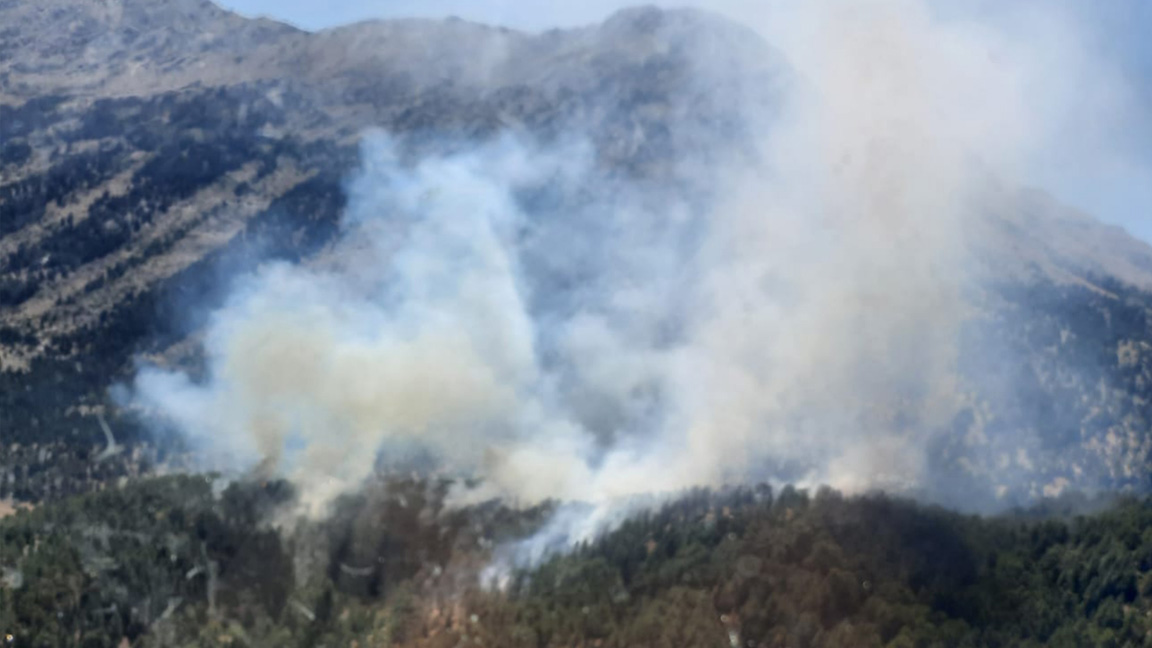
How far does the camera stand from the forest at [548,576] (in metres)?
87.3

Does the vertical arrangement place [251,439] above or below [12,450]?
above

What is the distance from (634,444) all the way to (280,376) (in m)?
42.2

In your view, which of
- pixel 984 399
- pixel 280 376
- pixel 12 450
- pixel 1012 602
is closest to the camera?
pixel 1012 602

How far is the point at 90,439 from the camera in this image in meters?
182

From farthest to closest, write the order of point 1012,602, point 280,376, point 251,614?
point 280,376 → point 1012,602 → point 251,614

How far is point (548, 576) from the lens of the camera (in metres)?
93.2

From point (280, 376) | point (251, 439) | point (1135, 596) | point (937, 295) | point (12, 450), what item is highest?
Answer: point (937, 295)

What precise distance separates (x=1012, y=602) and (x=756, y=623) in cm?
3030

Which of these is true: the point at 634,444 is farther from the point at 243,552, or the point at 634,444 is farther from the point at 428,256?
the point at 428,256

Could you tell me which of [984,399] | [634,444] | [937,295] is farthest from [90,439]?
[984,399]

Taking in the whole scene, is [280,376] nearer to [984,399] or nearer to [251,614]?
[251,614]

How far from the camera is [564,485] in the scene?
11550 centimetres

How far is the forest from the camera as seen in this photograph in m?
87.3

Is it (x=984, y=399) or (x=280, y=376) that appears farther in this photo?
(x=984, y=399)
